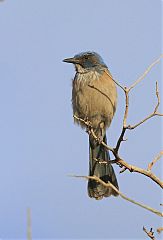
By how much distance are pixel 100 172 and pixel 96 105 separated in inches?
43.1

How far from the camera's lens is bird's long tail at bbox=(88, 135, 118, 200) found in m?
7.10

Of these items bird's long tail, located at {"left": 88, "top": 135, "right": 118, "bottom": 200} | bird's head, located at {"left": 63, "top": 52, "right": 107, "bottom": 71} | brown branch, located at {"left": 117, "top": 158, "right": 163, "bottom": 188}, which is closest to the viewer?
brown branch, located at {"left": 117, "top": 158, "right": 163, "bottom": 188}

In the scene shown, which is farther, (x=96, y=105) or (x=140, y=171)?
(x=96, y=105)

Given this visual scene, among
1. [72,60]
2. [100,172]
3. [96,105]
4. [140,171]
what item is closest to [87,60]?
[72,60]

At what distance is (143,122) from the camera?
418 cm

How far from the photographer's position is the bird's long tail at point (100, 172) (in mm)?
7104

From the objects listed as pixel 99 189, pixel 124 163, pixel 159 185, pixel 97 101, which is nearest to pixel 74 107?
pixel 97 101

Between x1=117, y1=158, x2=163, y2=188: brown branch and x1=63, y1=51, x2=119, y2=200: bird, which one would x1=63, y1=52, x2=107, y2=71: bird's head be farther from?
x1=117, y1=158, x2=163, y2=188: brown branch

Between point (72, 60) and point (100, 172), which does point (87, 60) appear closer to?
point (72, 60)

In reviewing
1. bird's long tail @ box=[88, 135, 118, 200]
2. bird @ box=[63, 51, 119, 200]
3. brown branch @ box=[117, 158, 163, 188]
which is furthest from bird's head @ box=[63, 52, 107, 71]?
brown branch @ box=[117, 158, 163, 188]

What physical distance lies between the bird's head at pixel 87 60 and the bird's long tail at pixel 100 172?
1178 millimetres

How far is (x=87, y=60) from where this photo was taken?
7.86 meters

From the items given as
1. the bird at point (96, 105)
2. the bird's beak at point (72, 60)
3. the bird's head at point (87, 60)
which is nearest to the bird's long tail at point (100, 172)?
the bird at point (96, 105)

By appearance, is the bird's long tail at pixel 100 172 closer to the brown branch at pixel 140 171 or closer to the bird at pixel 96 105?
the bird at pixel 96 105
